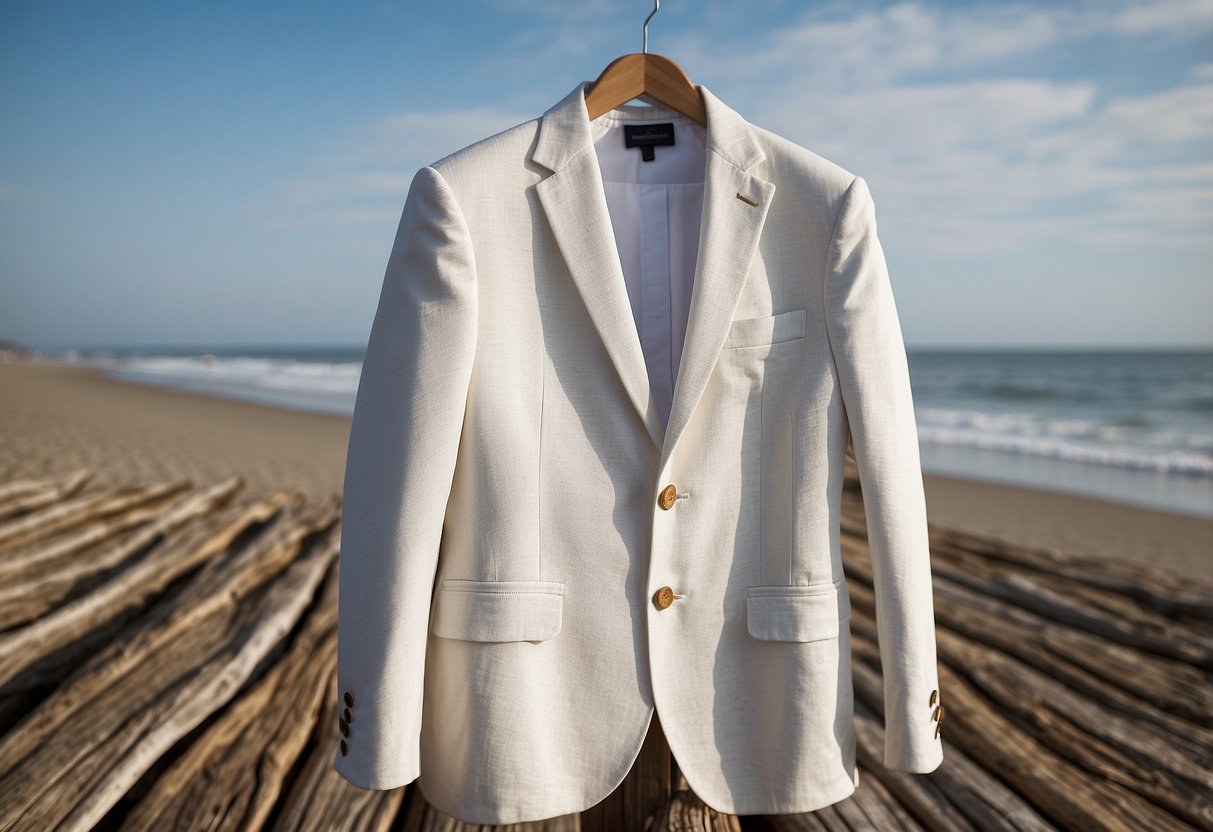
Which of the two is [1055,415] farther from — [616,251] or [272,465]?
[616,251]

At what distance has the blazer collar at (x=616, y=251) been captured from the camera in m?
1.18

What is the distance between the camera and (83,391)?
56.2 ft

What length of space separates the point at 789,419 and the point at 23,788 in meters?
2.08

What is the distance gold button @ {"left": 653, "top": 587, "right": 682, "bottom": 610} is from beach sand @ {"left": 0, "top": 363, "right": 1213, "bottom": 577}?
5905 mm

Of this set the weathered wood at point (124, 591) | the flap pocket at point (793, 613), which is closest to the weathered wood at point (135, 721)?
the weathered wood at point (124, 591)

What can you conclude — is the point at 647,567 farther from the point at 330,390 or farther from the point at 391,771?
the point at 330,390

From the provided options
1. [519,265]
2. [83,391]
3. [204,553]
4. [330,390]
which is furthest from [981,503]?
[83,391]

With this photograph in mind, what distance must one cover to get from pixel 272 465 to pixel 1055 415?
16.2m

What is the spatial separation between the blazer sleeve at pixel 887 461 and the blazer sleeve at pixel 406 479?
2.00ft

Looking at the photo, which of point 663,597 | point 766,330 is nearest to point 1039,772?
point 663,597

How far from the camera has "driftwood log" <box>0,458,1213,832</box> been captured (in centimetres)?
188

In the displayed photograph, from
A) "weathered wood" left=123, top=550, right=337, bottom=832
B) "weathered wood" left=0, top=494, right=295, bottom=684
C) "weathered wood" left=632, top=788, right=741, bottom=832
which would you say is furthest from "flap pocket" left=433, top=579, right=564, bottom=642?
"weathered wood" left=0, top=494, right=295, bottom=684

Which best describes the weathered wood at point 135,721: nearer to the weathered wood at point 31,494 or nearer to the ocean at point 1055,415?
the weathered wood at point 31,494

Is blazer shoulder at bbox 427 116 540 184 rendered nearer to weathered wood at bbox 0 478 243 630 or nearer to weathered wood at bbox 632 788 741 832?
weathered wood at bbox 632 788 741 832
